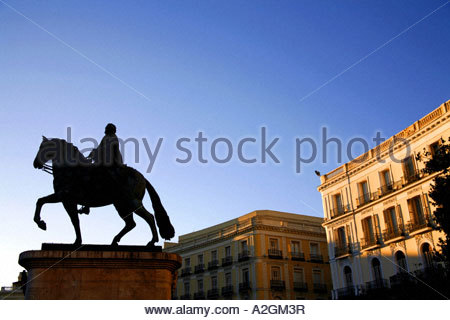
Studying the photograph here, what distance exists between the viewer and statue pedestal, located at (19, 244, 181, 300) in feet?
26.1

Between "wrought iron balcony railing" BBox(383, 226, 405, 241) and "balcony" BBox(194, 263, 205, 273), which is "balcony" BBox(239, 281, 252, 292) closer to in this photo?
"balcony" BBox(194, 263, 205, 273)

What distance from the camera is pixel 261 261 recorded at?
140 feet

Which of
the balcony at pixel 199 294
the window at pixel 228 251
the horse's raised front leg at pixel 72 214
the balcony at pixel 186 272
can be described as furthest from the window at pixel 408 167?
the balcony at pixel 186 272

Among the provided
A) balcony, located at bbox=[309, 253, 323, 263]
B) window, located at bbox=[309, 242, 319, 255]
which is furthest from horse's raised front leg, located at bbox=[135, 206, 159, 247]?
window, located at bbox=[309, 242, 319, 255]

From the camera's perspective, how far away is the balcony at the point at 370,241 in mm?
30873

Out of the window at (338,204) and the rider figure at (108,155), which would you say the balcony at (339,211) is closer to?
the window at (338,204)

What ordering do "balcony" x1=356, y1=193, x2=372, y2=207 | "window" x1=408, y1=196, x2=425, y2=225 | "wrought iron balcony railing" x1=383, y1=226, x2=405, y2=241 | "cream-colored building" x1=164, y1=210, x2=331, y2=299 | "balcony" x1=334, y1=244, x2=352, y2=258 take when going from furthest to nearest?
"cream-colored building" x1=164, y1=210, x2=331, y2=299 < "balcony" x1=334, y1=244, x2=352, y2=258 < "balcony" x1=356, y1=193, x2=372, y2=207 < "wrought iron balcony railing" x1=383, y1=226, x2=405, y2=241 < "window" x1=408, y1=196, x2=425, y2=225

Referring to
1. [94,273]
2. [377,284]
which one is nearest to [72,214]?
[94,273]

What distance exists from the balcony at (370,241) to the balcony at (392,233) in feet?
2.25

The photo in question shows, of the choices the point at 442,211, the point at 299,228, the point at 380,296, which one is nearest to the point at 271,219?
the point at 299,228

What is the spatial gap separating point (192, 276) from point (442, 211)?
3431 cm

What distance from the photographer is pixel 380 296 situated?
93.6 feet

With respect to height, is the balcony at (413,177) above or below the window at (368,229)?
above

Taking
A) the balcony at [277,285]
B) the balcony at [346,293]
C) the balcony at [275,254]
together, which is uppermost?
the balcony at [275,254]
